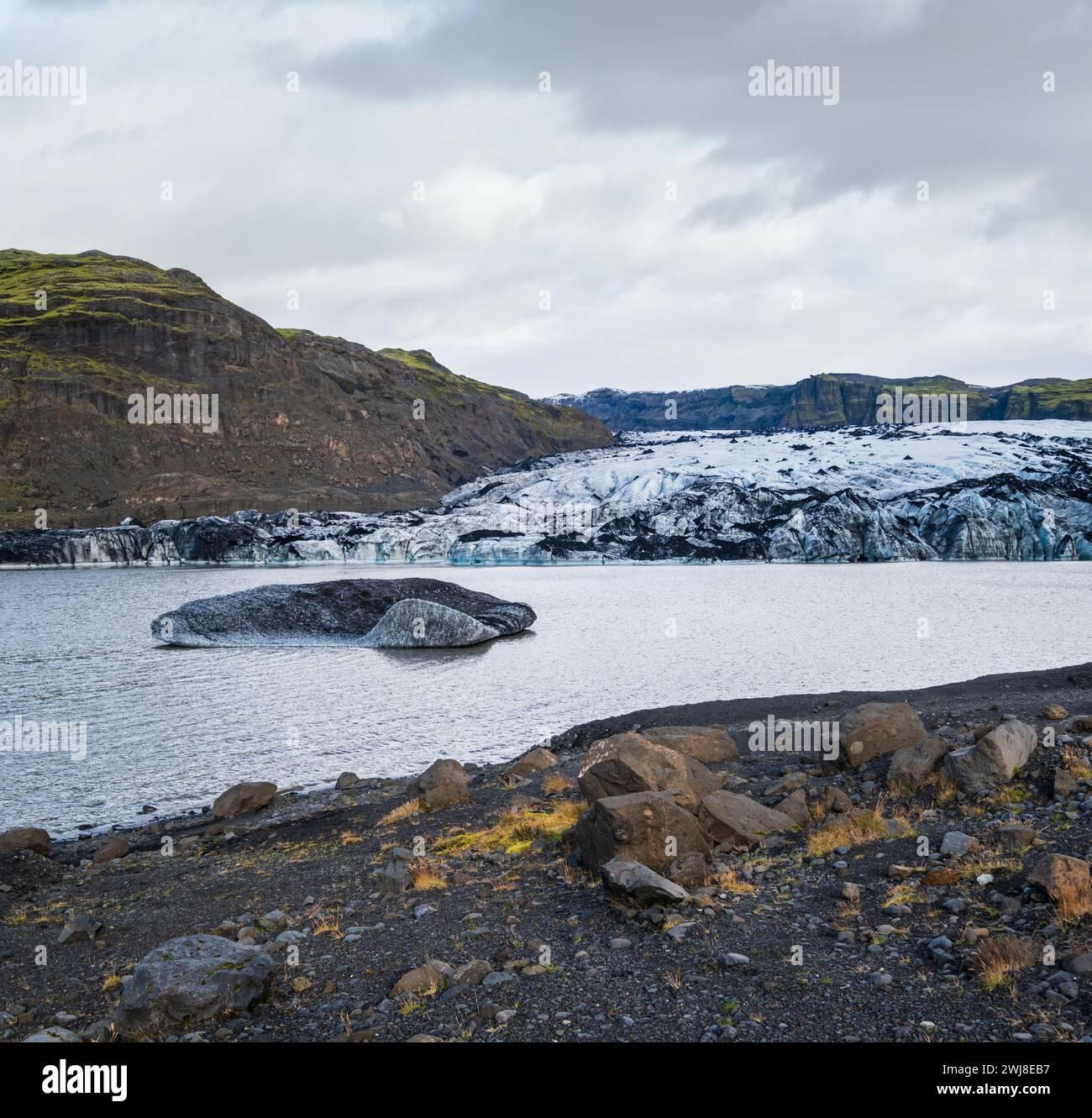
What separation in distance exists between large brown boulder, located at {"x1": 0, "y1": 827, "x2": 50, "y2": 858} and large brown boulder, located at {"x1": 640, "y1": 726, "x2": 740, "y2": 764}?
341 inches

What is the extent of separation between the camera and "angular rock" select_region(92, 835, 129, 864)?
11734 mm

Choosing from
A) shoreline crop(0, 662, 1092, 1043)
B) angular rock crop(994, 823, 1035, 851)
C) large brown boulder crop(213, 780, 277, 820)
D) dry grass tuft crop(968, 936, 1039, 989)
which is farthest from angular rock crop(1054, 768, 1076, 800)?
large brown boulder crop(213, 780, 277, 820)

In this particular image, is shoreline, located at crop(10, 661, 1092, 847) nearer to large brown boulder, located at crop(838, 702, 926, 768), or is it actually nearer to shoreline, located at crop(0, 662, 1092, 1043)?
shoreline, located at crop(0, 662, 1092, 1043)

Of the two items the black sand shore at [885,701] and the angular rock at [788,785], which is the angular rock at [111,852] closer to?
the black sand shore at [885,701]

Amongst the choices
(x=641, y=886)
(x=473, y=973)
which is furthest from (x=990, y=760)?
(x=473, y=973)

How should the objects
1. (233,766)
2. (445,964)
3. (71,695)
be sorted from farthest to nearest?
(71,695)
(233,766)
(445,964)

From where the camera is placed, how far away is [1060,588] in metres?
52.7

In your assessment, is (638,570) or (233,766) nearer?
(233,766)

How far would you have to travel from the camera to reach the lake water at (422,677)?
16469mm

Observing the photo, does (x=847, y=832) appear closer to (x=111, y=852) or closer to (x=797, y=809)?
(x=797, y=809)

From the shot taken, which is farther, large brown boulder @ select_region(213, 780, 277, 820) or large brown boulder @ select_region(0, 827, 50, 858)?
large brown boulder @ select_region(213, 780, 277, 820)
